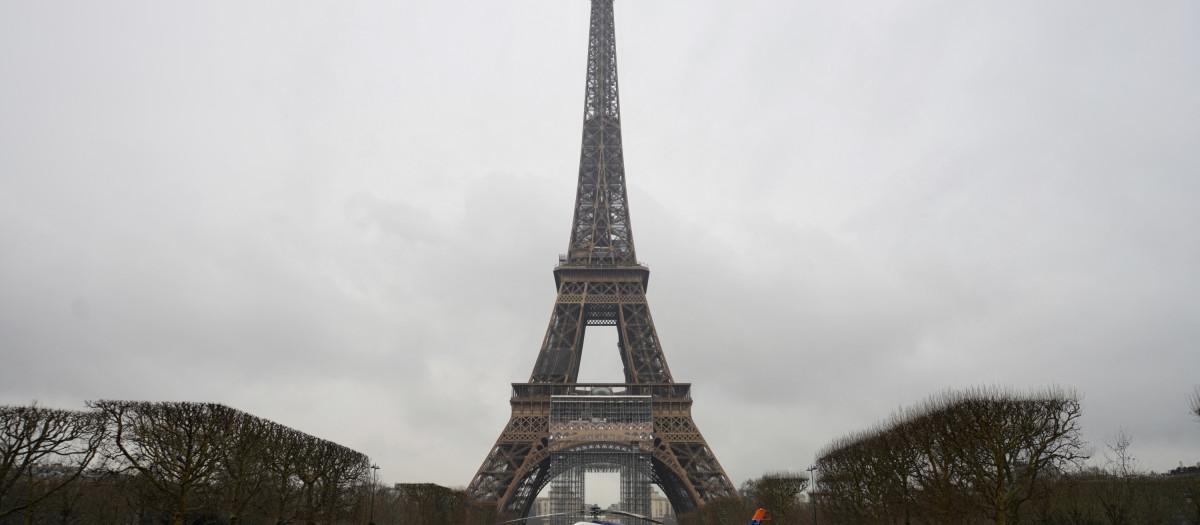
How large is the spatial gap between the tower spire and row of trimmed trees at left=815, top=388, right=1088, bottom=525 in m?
27.4

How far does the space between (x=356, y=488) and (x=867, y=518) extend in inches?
1130

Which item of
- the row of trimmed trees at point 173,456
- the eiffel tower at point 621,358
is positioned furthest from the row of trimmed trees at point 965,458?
the row of trimmed trees at point 173,456

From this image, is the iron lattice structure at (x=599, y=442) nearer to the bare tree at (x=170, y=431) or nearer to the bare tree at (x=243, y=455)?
the bare tree at (x=243, y=455)

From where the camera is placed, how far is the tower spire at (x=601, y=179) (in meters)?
58.8

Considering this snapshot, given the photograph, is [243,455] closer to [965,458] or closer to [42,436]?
[42,436]

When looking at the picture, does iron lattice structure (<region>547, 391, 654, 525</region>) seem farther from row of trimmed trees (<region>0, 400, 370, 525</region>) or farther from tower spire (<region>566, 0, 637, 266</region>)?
row of trimmed trees (<region>0, 400, 370, 525</region>)

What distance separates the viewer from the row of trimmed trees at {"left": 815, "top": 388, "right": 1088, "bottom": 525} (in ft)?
84.6

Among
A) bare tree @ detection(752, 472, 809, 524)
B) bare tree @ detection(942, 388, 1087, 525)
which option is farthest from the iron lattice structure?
bare tree @ detection(942, 388, 1087, 525)

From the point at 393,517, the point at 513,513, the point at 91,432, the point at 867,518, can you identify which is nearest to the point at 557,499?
the point at 513,513

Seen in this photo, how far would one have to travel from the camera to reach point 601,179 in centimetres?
6056

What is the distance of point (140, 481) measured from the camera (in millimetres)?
32844

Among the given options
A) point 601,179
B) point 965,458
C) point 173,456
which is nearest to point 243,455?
point 173,456

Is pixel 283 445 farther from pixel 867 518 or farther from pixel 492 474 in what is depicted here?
pixel 867 518

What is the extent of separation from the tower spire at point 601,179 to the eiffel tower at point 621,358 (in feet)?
0.29
